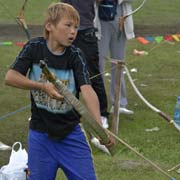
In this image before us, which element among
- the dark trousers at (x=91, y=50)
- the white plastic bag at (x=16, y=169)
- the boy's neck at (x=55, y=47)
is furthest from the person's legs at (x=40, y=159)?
the dark trousers at (x=91, y=50)

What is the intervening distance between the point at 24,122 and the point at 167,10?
11514 millimetres

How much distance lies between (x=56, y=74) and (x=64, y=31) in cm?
27

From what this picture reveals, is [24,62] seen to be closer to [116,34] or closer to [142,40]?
[116,34]

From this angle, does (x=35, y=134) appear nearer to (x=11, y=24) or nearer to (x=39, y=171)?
(x=39, y=171)

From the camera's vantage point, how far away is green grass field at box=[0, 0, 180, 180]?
596 centimetres

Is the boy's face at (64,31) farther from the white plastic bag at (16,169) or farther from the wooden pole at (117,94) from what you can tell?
the wooden pole at (117,94)

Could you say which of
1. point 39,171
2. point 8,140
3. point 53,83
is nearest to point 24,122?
point 8,140

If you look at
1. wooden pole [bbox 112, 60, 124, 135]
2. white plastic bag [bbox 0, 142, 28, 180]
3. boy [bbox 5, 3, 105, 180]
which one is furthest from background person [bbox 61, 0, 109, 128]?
boy [bbox 5, 3, 105, 180]

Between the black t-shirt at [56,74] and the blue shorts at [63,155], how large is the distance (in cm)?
6

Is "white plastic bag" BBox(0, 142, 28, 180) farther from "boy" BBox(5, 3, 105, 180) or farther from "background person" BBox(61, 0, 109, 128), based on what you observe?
"background person" BBox(61, 0, 109, 128)

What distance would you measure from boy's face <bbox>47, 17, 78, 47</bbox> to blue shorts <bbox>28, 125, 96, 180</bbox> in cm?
58

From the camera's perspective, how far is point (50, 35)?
4227 mm

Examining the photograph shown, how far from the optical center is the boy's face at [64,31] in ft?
13.6

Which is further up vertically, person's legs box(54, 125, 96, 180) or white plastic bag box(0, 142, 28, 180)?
person's legs box(54, 125, 96, 180)
